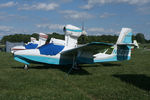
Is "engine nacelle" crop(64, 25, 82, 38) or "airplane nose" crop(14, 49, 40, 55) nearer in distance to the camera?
"airplane nose" crop(14, 49, 40, 55)

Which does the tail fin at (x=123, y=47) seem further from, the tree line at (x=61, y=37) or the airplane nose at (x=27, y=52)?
the tree line at (x=61, y=37)

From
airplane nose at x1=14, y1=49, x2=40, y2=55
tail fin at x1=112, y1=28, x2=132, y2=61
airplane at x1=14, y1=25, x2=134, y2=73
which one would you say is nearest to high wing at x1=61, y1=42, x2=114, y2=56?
airplane at x1=14, y1=25, x2=134, y2=73

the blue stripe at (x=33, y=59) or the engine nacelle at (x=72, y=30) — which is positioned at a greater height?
the engine nacelle at (x=72, y=30)

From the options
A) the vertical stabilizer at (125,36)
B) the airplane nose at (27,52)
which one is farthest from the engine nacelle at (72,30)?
the vertical stabilizer at (125,36)

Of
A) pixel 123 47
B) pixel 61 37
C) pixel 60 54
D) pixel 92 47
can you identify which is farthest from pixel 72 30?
pixel 61 37

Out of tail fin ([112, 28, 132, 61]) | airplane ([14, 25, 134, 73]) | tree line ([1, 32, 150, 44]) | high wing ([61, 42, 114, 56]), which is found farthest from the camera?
tree line ([1, 32, 150, 44])

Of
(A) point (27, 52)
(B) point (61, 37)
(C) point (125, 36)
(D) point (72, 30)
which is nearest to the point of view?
(A) point (27, 52)

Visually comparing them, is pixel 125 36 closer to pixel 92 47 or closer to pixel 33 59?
pixel 92 47

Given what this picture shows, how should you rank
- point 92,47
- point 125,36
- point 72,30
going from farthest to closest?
point 125,36 < point 72,30 < point 92,47

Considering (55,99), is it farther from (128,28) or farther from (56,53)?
(128,28)

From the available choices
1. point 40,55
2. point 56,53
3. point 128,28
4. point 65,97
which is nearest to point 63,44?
point 56,53

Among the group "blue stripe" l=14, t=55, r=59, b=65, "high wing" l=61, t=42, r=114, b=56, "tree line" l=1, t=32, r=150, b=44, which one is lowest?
"blue stripe" l=14, t=55, r=59, b=65

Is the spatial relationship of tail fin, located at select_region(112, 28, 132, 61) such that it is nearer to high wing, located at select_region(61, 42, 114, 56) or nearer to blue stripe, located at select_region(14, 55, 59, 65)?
high wing, located at select_region(61, 42, 114, 56)

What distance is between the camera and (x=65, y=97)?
185 inches
